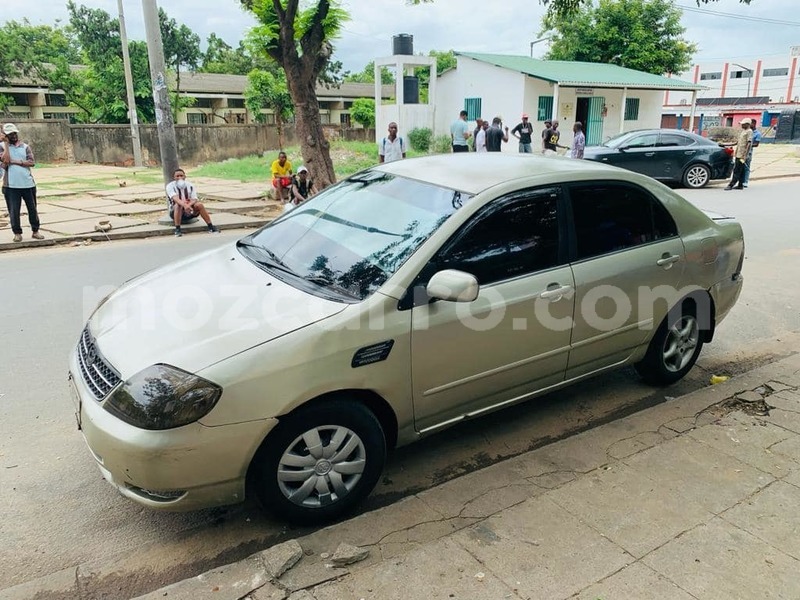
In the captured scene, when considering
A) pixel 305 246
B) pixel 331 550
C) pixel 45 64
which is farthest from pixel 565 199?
pixel 45 64

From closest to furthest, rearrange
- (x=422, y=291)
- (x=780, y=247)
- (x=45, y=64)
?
(x=422, y=291), (x=780, y=247), (x=45, y=64)

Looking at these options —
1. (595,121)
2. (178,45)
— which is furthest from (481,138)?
(178,45)

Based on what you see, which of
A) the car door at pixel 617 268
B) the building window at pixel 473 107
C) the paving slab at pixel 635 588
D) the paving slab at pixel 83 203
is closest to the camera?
the paving slab at pixel 635 588

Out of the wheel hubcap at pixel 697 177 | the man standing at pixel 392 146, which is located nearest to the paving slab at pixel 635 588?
the man standing at pixel 392 146

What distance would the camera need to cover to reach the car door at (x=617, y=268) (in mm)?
3723

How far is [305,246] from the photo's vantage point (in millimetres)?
3584

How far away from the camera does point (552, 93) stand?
87.8 ft

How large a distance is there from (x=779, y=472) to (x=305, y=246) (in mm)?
2822

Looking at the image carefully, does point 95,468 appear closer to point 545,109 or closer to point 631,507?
point 631,507

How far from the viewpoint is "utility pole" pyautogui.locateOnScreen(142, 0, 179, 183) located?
10469mm

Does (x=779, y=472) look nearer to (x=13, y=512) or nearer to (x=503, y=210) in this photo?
(x=503, y=210)

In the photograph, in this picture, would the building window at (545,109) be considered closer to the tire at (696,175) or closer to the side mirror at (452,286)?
the tire at (696,175)

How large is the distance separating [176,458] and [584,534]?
1.77 meters

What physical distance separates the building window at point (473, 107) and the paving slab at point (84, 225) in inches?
745
